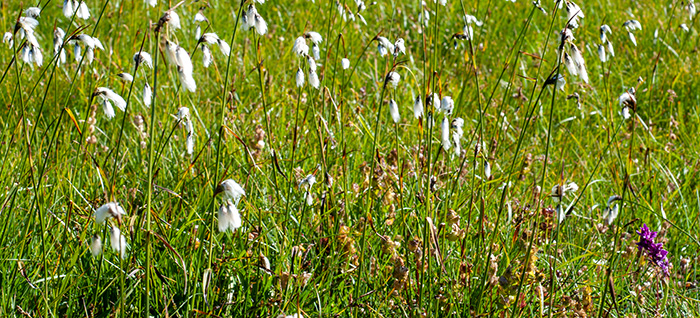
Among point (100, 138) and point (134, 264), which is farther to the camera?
point (100, 138)

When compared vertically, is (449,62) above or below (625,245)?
above

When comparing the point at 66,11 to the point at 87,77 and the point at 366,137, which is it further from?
the point at 87,77

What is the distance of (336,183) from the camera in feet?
8.02

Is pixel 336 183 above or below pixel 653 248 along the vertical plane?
above

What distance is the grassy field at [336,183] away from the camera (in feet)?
5.30

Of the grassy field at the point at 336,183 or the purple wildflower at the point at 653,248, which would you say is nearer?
the grassy field at the point at 336,183

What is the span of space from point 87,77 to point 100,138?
67 cm

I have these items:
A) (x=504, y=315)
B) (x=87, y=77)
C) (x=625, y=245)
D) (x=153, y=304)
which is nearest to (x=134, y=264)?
(x=153, y=304)

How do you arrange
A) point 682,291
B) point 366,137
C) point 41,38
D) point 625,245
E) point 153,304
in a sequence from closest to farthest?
1. point 153,304
2. point 682,291
3. point 625,245
4. point 366,137
5. point 41,38

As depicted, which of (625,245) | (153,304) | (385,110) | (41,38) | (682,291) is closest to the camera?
(153,304)

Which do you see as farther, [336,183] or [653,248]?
[336,183]

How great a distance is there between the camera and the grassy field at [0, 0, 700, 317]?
161 cm

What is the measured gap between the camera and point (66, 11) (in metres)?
1.83

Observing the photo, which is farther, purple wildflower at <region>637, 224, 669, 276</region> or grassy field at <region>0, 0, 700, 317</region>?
purple wildflower at <region>637, 224, 669, 276</region>
